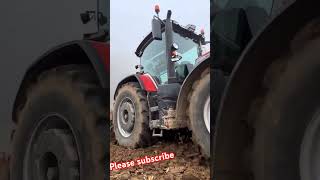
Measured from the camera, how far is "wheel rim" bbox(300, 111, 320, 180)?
2186 millimetres

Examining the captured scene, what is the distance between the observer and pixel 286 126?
88.7 inches

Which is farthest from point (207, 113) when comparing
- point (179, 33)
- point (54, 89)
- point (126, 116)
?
point (54, 89)

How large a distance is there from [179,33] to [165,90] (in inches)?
11.4

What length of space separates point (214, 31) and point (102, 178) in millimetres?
1060

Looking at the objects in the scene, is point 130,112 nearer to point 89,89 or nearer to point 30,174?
point 89,89

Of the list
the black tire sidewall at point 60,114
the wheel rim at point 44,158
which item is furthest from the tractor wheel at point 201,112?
the wheel rim at point 44,158

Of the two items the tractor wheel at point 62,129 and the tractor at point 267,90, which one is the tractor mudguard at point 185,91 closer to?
the tractor at point 267,90

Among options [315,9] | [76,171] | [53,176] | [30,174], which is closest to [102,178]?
[76,171]

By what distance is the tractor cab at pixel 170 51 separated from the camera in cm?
257

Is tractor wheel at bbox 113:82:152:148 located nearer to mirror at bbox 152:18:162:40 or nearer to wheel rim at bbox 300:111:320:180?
mirror at bbox 152:18:162:40
